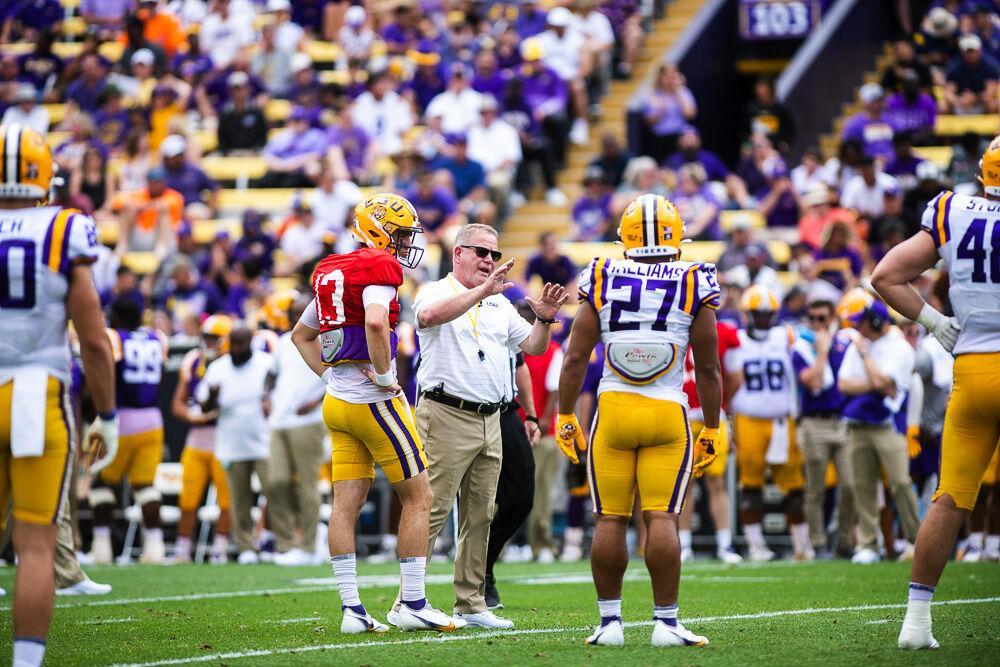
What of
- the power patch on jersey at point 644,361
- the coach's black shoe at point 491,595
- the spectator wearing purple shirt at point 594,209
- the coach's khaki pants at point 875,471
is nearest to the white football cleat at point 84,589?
the coach's black shoe at point 491,595

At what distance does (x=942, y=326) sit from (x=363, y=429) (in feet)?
9.08

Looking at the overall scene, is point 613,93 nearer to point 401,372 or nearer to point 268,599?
point 401,372

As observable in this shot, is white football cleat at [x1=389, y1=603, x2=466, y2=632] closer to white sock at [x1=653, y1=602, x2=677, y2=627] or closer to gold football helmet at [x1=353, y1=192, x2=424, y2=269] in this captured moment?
white sock at [x1=653, y1=602, x2=677, y2=627]

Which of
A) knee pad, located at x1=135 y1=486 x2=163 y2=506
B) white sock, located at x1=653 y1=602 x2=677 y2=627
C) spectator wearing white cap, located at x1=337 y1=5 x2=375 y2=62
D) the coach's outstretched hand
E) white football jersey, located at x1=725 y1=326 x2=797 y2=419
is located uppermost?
spectator wearing white cap, located at x1=337 y1=5 x2=375 y2=62

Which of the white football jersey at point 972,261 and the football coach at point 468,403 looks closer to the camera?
the white football jersey at point 972,261

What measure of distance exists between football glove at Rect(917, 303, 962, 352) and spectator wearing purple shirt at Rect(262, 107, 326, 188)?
14.5 metres

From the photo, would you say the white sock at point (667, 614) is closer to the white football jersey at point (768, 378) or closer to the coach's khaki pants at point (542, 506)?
the white football jersey at point (768, 378)

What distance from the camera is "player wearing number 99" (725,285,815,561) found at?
45.2ft

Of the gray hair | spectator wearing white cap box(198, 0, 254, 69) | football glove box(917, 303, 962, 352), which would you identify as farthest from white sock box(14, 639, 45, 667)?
spectator wearing white cap box(198, 0, 254, 69)

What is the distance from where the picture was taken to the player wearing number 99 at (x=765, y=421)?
13.8 metres

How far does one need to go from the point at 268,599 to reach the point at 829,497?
23.6 ft

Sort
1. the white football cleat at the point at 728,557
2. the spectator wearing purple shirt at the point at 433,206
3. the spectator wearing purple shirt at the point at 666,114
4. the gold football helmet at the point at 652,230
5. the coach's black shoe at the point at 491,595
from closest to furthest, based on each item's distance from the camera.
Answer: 1. the gold football helmet at the point at 652,230
2. the coach's black shoe at the point at 491,595
3. the white football cleat at the point at 728,557
4. the spectator wearing purple shirt at the point at 433,206
5. the spectator wearing purple shirt at the point at 666,114

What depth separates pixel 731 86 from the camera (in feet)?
76.1

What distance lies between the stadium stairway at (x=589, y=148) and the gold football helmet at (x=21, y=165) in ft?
41.8
